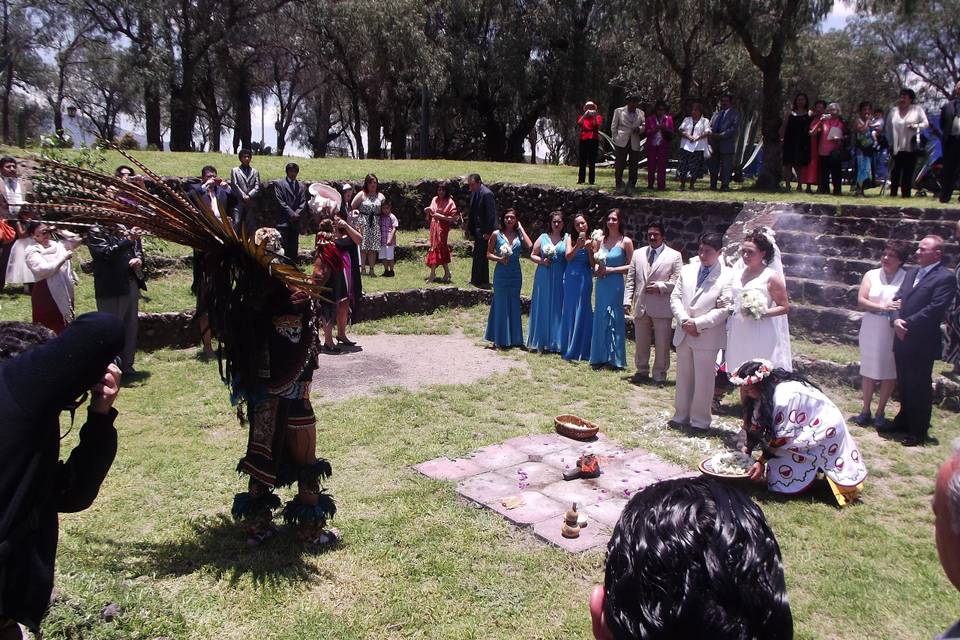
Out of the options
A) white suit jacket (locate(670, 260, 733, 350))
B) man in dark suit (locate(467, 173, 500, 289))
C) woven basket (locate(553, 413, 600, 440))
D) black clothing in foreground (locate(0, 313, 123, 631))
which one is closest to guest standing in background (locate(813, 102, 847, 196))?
man in dark suit (locate(467, 173, 500, 289))

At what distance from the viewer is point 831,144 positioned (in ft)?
47.3

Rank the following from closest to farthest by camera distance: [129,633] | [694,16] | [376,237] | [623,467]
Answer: [129,633], [623,467], [376,237], [694,16]

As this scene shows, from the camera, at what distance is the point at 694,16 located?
19.4 metres

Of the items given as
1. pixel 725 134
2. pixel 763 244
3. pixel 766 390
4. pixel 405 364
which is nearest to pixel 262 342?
pixel 766 390

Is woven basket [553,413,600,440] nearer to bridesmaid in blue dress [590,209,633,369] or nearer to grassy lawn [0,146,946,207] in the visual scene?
bridesmaid in blue dress [590,209,633,369]

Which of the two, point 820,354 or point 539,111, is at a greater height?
point 539,111

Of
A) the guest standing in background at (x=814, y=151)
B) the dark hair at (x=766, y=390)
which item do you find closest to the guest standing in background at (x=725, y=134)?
the guest standing in background at (x=814, y=151)

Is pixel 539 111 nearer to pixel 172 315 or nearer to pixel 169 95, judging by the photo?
pixel 169 95

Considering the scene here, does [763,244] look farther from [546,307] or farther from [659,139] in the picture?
[659,139]

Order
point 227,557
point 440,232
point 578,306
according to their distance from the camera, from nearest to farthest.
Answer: point 227,557 < point 578,306 < point 440,232

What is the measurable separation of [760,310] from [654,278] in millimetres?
1931


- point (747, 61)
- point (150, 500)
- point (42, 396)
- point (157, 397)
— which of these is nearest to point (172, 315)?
point (157, 397)

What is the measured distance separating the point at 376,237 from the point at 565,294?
16.5 feet

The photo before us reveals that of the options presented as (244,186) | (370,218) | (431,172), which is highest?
(431,172)
